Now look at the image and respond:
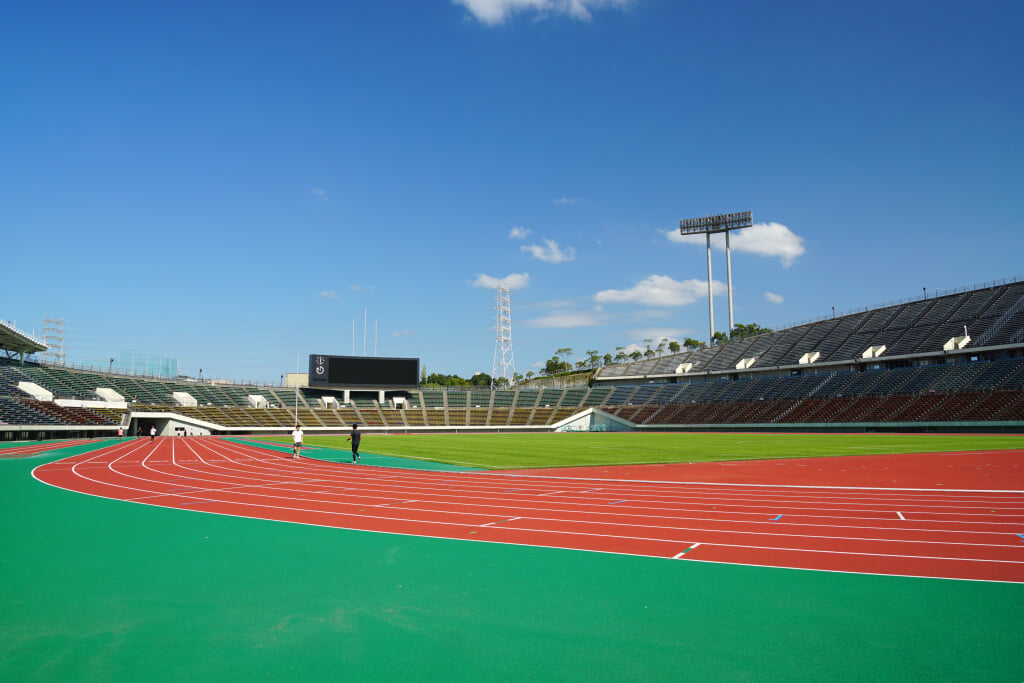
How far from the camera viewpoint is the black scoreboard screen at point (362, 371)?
Answer: 73.7m

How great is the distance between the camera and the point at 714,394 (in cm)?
7150

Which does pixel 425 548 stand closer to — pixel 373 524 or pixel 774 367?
pixel 373 524

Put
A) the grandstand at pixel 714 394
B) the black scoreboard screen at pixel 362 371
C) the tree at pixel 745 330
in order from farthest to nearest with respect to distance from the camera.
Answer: the tree at pixel 745 330
the black scoreboard screen at pixel 362 371
the grandstand at pixel 714 394

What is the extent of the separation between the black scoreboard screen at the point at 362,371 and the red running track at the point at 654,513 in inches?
2164

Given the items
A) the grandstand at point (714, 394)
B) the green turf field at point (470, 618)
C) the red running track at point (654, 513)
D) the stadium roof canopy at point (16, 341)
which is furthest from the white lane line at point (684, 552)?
the stadium roof canopy at point (16, 341)

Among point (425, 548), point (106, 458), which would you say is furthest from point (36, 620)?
point (106, 458)

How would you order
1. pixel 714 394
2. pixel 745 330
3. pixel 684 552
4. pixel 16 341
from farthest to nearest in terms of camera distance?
pixel 745 330 → pixel 714 394 → pixel 16 341 → pixel 684 552

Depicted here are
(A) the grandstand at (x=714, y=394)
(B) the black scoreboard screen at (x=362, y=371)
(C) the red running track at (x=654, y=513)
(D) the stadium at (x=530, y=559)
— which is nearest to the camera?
(D) the stadium at (x=530, y=559)

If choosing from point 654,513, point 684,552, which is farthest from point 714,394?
point 684,552

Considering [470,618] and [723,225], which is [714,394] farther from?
[470,618]

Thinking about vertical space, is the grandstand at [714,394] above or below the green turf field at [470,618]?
above

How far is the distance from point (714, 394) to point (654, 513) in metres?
63.9

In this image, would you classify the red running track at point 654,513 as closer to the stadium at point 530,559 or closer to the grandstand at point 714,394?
the stadium at point 530,559

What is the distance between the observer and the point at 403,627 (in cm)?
545
